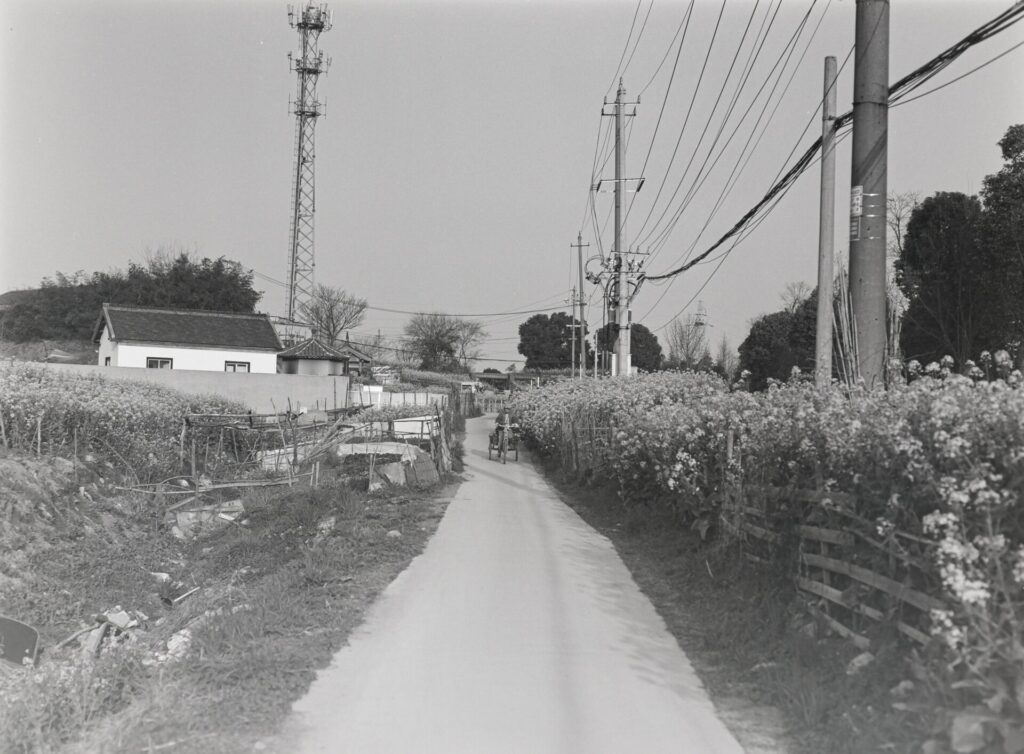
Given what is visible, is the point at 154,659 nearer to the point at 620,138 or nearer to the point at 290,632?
the point at 290,632

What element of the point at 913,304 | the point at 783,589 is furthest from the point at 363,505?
the point at 913,304

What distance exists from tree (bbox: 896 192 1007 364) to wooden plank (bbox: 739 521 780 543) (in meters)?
15.5

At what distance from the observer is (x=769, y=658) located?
6.52 meters

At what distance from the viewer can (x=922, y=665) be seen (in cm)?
451

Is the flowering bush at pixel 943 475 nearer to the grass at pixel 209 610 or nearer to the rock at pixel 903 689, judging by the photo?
the rock at pixel 903 689

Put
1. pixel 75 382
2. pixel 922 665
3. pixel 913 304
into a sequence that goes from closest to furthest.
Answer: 1. pixel 922 665
2. pixel 75 382
3. pixel 913 304

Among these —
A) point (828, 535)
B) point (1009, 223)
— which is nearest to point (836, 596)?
point (828, 535)

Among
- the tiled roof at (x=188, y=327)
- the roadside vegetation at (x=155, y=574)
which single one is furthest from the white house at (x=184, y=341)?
the roadside vegetation at (x=155, y=574)

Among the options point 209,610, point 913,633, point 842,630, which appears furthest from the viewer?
point 209,610

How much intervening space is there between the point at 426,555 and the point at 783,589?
5141 mm

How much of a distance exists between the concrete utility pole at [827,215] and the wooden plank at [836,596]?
13.8ft

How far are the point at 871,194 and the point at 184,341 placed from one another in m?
37.9

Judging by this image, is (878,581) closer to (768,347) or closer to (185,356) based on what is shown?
(768,347)

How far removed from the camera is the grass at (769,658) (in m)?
4.90
